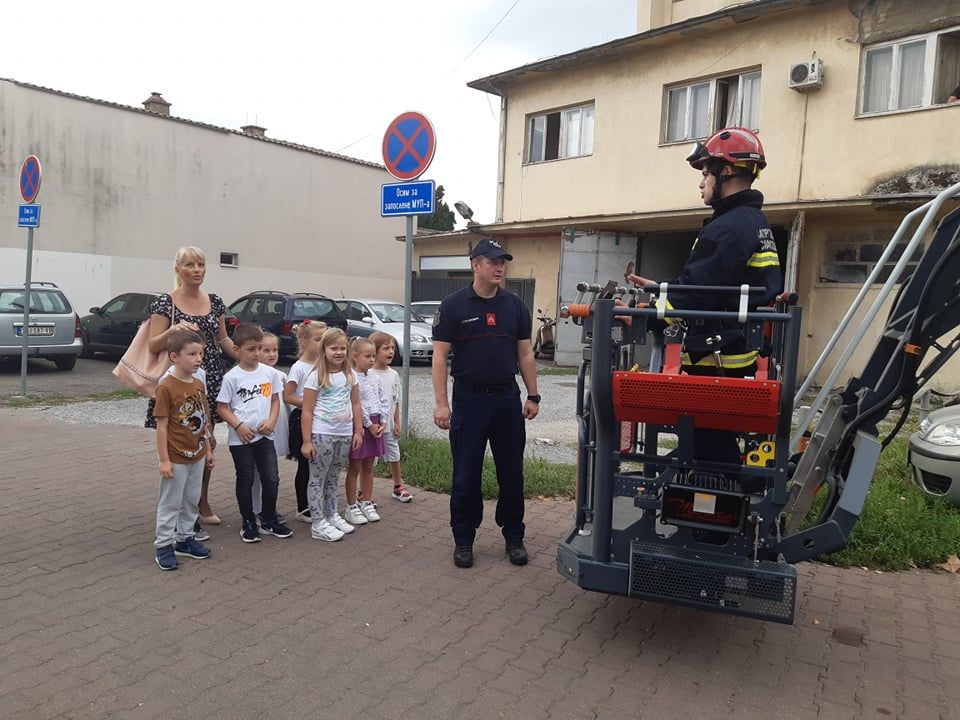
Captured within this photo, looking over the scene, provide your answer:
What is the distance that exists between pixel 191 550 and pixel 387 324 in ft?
38.6

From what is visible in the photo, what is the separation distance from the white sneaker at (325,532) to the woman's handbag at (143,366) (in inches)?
53.2

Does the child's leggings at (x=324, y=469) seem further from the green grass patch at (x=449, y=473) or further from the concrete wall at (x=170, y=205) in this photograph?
the concrete wall at (x=170, y=205)

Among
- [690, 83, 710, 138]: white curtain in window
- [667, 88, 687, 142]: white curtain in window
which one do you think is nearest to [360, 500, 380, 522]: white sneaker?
[690, 83, 710, 138]: white curtain in window

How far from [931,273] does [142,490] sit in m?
5.74

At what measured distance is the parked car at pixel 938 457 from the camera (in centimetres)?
571

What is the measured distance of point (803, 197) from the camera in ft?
43.8

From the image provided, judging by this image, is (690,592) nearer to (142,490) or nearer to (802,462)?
(802,462)

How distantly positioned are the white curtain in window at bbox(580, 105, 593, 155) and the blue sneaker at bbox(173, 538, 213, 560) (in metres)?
13.9

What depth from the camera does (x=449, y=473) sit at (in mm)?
6641

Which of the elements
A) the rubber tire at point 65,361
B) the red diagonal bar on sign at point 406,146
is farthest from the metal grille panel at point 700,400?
the rubber tire at point 65,361

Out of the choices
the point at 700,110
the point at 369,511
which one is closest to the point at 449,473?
A: the point at 369,511

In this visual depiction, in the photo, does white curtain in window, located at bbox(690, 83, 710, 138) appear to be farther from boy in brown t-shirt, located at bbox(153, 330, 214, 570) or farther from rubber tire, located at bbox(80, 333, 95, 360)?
rubber tire, located at bbox(80, 333, 95, 360)

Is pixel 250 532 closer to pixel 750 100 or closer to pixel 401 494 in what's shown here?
pixel 401 494

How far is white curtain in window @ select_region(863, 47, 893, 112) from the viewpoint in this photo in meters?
12.7
